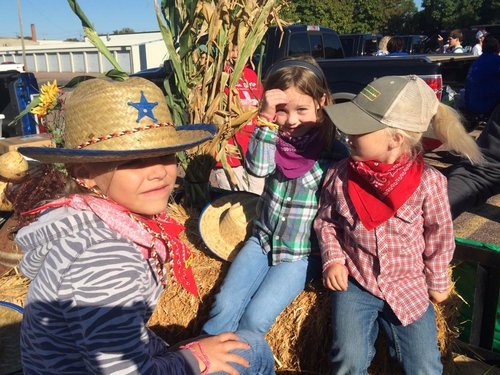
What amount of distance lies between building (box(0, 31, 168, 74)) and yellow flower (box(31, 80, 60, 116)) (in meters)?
33.3

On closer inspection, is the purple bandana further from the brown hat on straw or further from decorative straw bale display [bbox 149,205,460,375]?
decorative straw bale display [bbox 149,205,460,375]

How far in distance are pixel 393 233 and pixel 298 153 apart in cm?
63

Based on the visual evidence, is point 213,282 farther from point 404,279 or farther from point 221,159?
point 404,279

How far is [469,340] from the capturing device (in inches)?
92.6

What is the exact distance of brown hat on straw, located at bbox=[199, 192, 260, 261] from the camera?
2523mm

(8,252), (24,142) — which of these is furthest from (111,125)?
(24,142)

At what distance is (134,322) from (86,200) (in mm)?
368

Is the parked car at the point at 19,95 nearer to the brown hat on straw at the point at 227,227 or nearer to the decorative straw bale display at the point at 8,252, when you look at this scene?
the decorative straw bale display at the point at 8,252

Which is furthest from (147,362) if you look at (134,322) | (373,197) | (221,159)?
(221,159)

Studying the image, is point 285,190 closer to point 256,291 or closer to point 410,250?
point 256,291

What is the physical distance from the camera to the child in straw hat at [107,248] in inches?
45.9

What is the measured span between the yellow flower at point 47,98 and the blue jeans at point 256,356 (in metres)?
1.65

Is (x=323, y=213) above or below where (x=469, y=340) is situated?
above

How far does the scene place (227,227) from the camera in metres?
2.55
